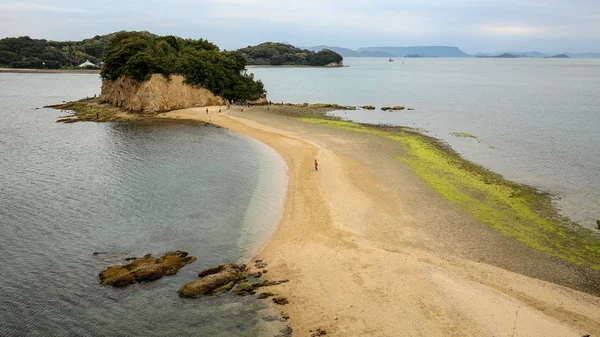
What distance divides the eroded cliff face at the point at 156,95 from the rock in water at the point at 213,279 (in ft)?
206

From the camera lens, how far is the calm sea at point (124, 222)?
60.1ft

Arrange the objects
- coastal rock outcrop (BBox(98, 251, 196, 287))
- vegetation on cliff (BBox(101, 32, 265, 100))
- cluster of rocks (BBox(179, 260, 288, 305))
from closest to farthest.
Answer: cluster of rocks (BBox(179, 260, 288, 305)) < coastal rock outcrop (BBox(98, 251, 196, 287)) < vegetation on cliff (BBox(101, 32, 265, 100))

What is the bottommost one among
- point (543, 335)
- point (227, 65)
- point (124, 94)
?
point (543, 335)

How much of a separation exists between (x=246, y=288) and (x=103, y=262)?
9205 millimetres

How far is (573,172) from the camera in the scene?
4306 cm

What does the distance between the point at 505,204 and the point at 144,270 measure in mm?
28273

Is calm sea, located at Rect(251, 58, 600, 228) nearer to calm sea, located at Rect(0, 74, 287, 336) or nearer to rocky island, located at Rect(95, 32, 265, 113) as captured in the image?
rocky island, located at Rect(95, 32, 265, 113)

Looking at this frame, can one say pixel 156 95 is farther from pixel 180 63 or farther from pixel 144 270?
pixel 144 270

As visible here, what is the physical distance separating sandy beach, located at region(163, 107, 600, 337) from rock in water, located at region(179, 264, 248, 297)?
1858 mm

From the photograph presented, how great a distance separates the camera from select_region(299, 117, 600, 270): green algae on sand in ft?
85.3

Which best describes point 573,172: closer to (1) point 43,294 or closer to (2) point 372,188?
(2) point 372,188

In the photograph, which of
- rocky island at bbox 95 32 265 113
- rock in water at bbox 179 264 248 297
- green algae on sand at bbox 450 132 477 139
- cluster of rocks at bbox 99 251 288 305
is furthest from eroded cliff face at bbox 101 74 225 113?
rock in water at bbox 179 264 248 297

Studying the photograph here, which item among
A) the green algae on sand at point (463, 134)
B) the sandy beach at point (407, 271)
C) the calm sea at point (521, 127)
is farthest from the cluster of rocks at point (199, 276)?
the green algae on sand at point (463, 134)

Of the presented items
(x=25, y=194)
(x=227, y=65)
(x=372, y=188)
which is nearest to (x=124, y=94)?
(x=227, y=65)
